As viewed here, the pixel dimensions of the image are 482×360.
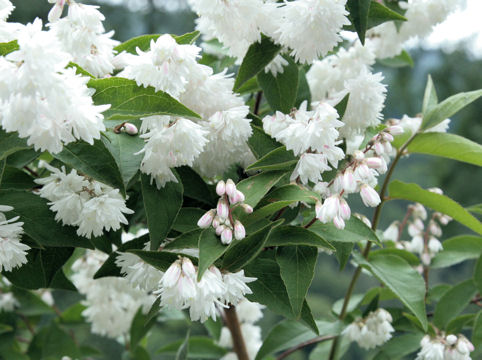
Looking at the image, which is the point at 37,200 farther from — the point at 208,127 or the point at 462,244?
the point at 462,244

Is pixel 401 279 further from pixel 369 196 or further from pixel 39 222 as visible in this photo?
pixel 39 222

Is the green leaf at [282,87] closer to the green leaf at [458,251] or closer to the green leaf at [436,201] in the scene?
the green leaf at [436,201]

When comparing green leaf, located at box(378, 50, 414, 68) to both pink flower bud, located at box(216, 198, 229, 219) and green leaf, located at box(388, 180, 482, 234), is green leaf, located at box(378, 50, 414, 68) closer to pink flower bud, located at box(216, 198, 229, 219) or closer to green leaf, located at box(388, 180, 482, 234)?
green leaf, located at box(388, 180, 482, 234)

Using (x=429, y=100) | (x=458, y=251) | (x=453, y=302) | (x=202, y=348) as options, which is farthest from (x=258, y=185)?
(x=202, y=348)

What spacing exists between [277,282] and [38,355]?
822 millimetres

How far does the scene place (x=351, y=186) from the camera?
734 mm

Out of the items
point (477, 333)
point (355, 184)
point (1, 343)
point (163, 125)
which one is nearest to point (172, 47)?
point (163, 125)

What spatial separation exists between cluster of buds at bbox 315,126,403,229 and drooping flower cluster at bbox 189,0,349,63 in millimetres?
161

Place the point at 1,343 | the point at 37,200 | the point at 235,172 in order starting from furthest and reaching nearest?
the point at 1,343
the point at 235,172
the point at 37,200

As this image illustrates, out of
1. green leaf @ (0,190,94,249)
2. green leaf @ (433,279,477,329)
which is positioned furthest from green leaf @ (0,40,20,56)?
green leaf @ (433,279,477,329)

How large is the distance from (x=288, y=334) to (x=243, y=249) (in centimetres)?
56

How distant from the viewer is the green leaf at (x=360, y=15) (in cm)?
79

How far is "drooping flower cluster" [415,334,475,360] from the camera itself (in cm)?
101

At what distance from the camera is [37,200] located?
0.81m
